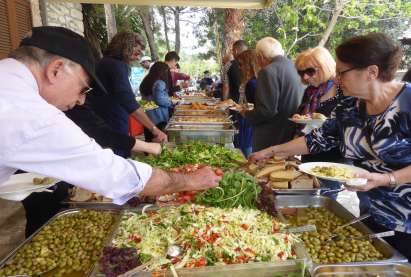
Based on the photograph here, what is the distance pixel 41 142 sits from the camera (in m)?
1.07

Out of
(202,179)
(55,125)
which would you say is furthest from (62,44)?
(202,179)

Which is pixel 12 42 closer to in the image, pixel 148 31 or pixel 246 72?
pixel 246 72

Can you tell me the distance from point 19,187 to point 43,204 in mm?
741

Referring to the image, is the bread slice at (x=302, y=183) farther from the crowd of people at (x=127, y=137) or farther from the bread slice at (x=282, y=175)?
the crowd of people at (x=127, y=137)

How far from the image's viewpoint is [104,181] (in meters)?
1.21

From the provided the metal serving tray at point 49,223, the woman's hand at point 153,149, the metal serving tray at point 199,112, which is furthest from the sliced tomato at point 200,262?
the metal serving tray at point 199,112

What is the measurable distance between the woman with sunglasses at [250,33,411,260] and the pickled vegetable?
182mm

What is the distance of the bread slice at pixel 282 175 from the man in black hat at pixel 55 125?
105cm

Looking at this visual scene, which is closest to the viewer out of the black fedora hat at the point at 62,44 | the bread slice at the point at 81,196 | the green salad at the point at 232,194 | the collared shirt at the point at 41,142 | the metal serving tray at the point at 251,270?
the collared shirt at the point at 41,142

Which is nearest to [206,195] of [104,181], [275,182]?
[275,182]

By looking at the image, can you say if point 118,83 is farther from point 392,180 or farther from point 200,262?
point 392,180

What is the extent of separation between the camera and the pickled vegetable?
1.60m

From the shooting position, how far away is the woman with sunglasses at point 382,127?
169 centimetres

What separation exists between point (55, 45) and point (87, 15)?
792cm
